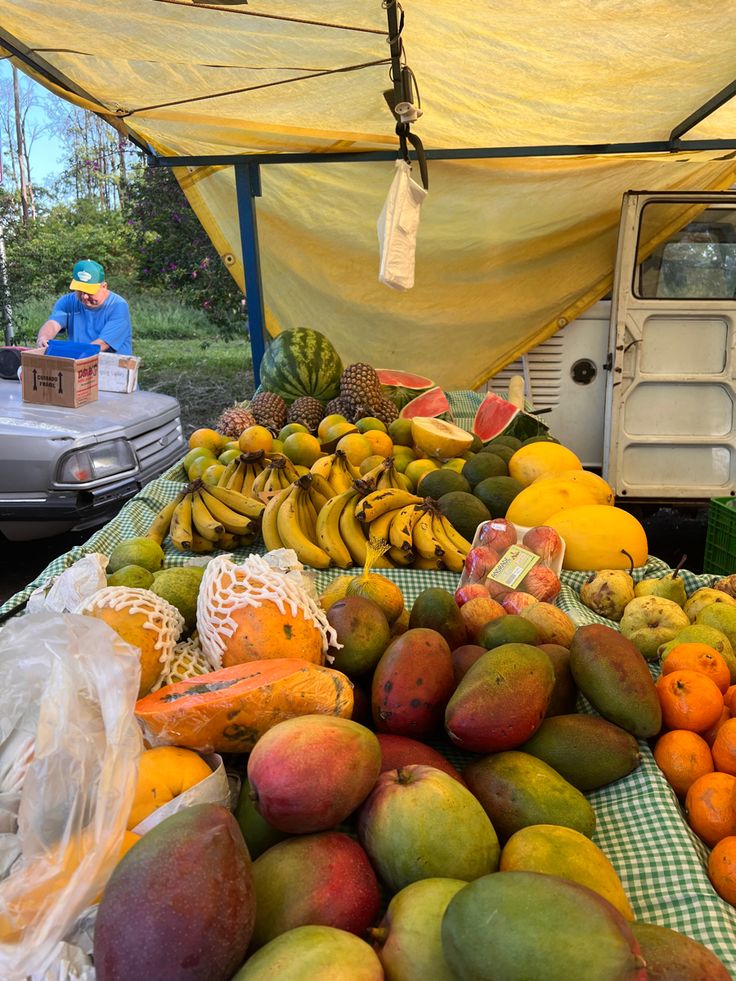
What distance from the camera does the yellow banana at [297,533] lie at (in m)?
2.37

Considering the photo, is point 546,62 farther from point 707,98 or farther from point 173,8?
point 173,8

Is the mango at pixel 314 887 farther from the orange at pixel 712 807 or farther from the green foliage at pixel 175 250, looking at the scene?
the green foliage at pixel 175 250

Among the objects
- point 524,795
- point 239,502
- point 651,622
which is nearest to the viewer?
point 524,795

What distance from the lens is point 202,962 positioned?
2.43 feet

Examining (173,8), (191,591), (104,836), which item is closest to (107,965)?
(104,836)

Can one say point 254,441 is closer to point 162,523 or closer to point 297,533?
point 162,523

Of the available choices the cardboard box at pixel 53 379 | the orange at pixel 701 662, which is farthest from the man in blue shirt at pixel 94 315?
the orange at pixel 701 662

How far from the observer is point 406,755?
1.16m

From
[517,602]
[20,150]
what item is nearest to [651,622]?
[517,602]

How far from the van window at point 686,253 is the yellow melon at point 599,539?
3.33 m

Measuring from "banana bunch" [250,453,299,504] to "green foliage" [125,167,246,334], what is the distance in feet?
22.9

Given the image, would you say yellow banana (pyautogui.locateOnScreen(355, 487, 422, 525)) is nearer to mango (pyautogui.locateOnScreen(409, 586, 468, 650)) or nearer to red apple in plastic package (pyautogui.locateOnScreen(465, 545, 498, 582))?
red apple in plastic package (pyautogui.locateOnScreen(465, 545, 498, 582))

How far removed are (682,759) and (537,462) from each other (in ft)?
5.28

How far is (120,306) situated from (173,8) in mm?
3709
